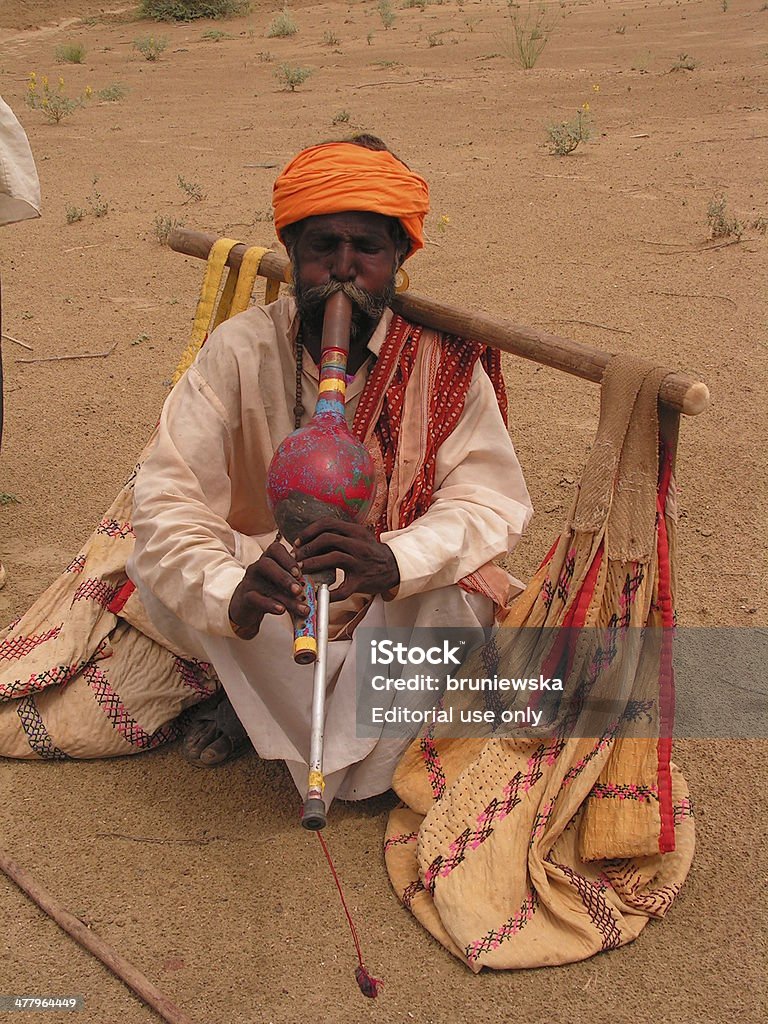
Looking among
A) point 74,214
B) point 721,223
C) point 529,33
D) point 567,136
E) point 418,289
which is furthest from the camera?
point 529,33

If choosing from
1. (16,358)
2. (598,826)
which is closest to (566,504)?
(598,826)

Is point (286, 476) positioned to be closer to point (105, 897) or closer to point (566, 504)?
point (105, 897)

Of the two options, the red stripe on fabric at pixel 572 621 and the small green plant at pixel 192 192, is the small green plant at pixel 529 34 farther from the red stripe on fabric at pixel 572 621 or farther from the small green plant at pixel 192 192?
the red stripe on fabric at pixel 572 621

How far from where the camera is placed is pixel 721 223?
6.86m

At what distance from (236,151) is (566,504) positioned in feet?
21.2

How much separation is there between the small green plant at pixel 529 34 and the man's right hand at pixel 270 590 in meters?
11.8

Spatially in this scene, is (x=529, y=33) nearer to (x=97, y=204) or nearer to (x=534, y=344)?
(x=97, y=204)

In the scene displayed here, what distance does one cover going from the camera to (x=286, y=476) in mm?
2408

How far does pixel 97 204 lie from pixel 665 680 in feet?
21.8

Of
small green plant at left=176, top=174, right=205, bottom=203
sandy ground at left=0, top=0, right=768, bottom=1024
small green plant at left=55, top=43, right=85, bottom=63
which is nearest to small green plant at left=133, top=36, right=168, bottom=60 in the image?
sandy ground at left=0, top=0, right=768, bottom=1024

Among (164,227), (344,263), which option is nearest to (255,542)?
(344,263)

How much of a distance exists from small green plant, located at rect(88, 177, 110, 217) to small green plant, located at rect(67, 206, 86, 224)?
0.30 feet

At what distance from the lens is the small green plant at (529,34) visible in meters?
13.1

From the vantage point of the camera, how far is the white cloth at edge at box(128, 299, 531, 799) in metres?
2.61
